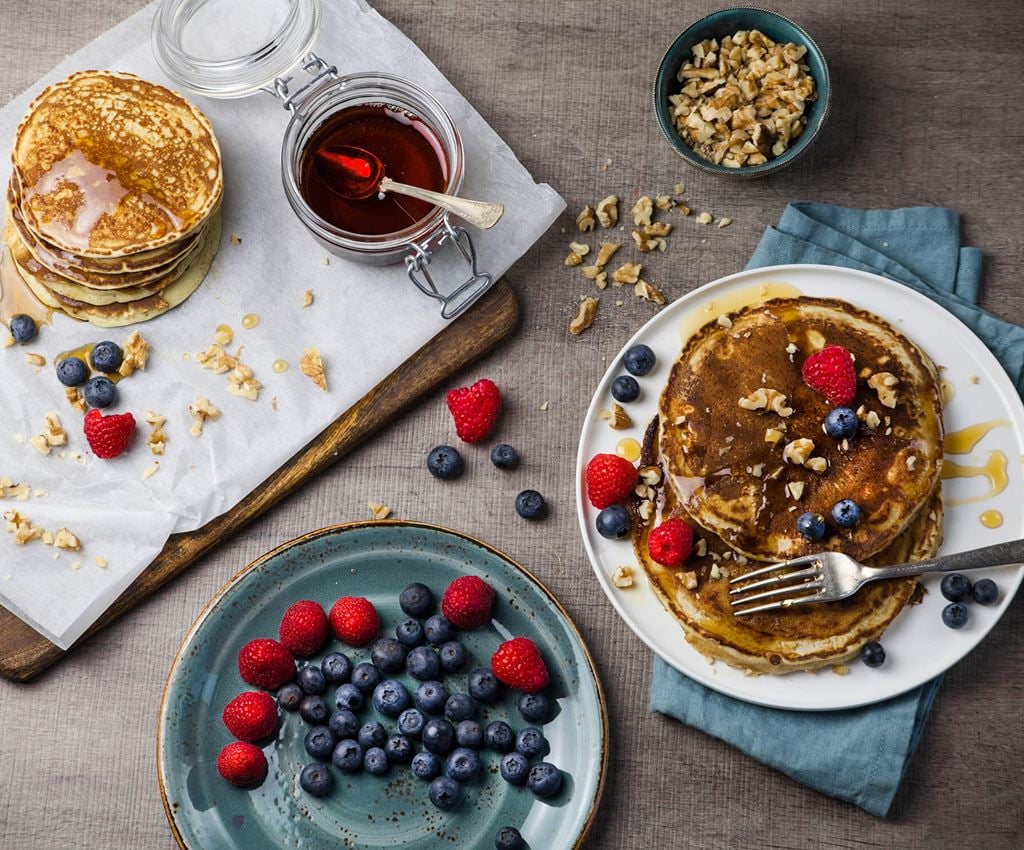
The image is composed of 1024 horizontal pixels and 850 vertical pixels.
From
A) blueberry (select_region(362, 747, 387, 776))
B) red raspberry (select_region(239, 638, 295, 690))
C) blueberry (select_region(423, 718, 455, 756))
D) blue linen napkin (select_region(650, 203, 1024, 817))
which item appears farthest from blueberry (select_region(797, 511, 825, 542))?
red raspberry (select_region(239, 638, 295, 690))

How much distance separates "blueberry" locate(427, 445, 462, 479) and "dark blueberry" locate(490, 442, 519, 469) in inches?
3.3

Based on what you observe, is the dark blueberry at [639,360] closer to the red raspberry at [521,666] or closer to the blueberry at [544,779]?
the red raspberry at [521,666]

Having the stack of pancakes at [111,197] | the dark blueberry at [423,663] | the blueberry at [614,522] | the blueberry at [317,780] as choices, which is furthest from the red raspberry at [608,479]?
the stack of pancakes at [111,197]

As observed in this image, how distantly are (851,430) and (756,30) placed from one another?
0.98 meters

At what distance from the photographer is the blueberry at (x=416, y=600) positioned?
2.18 m

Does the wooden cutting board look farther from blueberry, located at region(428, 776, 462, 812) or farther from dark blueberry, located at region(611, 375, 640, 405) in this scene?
blueberry, located at region(428, 776, 462, 812)

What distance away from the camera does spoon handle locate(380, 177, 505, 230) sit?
6.91 feet

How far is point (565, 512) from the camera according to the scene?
2297mm

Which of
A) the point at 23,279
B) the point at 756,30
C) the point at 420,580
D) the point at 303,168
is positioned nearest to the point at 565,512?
the point at 420,580

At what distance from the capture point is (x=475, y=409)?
223cm

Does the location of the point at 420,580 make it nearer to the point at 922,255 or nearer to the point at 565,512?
the point at 565,512

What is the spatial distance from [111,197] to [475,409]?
36.9 inches

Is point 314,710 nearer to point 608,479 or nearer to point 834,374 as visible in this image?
point 608,479

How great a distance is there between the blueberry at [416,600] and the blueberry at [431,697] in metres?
0.16
